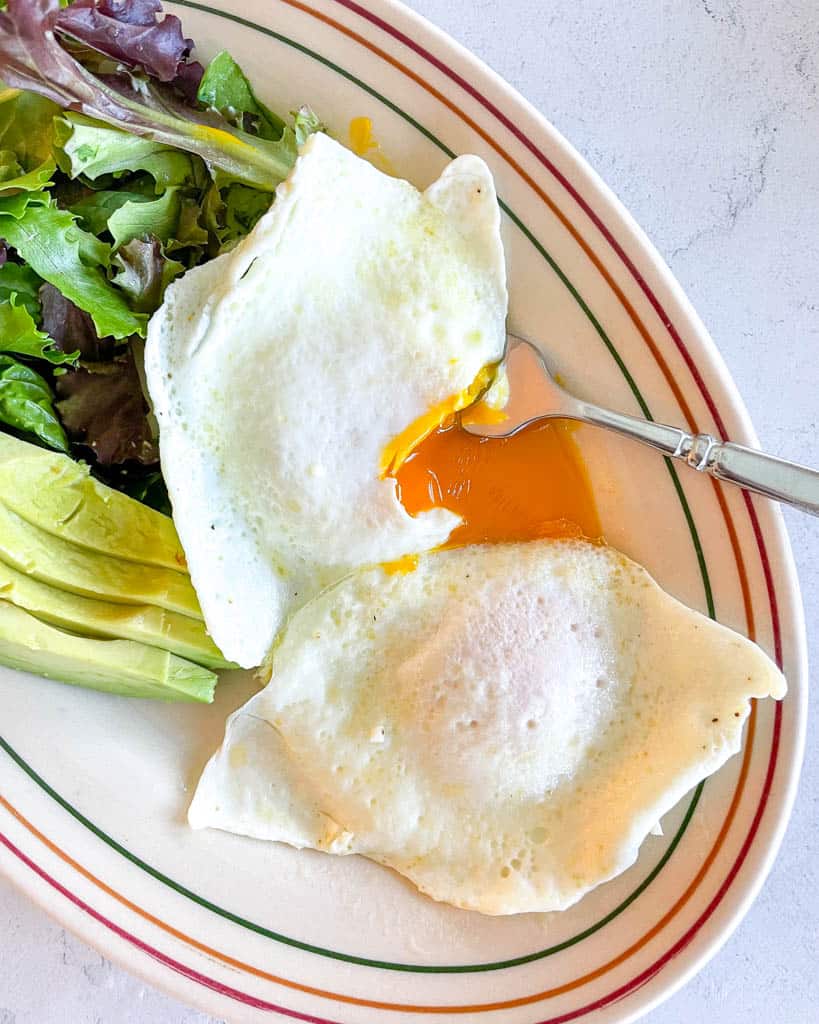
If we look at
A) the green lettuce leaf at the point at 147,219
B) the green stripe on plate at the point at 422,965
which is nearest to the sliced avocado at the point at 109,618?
the green stripe on plate at the point at 422,965

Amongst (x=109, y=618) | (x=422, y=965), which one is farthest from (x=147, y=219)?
(x=422, y=965)

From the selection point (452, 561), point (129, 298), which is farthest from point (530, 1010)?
point (129, 298)

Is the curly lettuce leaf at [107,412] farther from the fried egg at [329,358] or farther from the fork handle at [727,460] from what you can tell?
the fork handle at [727,460]

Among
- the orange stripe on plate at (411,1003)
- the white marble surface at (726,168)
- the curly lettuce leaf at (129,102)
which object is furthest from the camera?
the white marble surface at (726,168)

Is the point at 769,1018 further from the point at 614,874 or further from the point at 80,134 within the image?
the point at 80,134

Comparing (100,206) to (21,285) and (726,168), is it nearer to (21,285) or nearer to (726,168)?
(21,285)

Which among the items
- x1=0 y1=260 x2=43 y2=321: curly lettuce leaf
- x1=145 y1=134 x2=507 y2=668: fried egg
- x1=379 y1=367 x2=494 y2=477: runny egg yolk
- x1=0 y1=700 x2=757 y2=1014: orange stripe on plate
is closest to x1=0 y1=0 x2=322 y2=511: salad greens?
x1=0 y1=260 x2=43 y2=321: curly lettuce leaf
